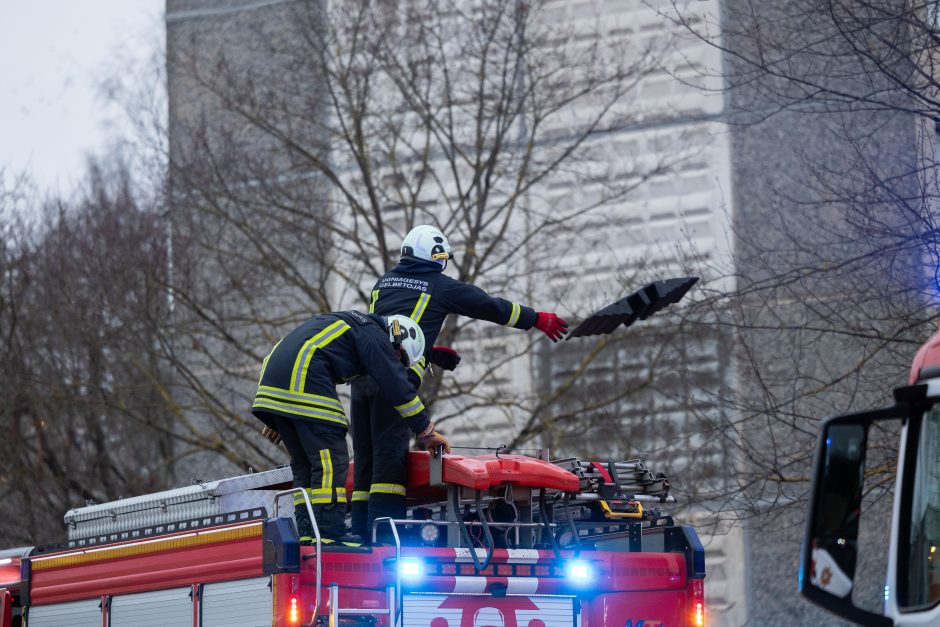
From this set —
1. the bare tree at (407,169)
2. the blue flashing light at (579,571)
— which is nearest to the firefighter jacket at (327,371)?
the blue flashing light at (579,571)

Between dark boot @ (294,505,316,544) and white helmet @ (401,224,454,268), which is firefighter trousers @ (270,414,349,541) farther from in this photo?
white helmet @ (401,224,454,268)

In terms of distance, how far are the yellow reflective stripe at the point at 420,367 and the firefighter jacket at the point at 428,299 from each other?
3cm

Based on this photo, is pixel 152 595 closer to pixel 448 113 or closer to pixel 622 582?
pixel 622 582

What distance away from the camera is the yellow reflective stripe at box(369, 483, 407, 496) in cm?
790

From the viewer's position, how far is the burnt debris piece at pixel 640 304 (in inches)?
343

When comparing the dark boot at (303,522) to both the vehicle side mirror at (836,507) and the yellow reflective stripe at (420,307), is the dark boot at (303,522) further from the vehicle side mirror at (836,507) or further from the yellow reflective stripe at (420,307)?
the vehicle side mirror at (836,507)

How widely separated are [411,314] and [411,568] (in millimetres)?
1905

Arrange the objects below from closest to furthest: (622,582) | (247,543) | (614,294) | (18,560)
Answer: (247,543) < (622,582) < (18,560) < (614,294)

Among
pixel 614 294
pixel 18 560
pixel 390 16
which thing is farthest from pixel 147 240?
pixel 18 560

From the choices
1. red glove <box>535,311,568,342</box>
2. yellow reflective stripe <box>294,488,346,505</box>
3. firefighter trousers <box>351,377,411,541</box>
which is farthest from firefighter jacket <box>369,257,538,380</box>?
yellow reflective stripe <box>294,488,346,505</box>

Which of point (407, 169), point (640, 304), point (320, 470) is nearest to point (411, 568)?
point (320, 470)

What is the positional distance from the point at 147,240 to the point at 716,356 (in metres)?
7.43

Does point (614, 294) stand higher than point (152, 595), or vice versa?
point (614, 294)

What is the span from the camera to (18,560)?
31.7ft
